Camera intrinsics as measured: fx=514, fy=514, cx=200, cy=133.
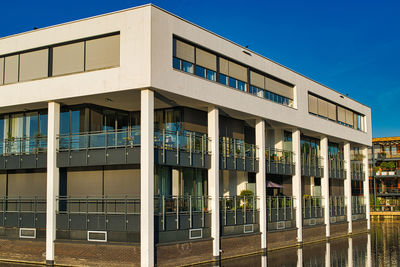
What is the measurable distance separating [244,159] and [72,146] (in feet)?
29.4

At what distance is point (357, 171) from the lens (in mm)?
41969

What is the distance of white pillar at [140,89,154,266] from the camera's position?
19.4 meters

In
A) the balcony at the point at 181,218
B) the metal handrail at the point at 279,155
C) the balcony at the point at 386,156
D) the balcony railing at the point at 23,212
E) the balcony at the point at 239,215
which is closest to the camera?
the balcony at the point at 181,218

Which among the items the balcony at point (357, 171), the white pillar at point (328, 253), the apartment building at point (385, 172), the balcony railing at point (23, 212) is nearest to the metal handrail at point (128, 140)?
the balcony railing at point (23, 212)

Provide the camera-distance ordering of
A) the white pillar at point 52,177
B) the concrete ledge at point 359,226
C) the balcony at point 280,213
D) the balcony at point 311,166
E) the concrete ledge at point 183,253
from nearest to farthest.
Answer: the concrete ledge at point 183,253, the white pillar at point 52,177, the balcony at point 280,213, the balcony at point 311,166, the concrete ledge at point 359,226

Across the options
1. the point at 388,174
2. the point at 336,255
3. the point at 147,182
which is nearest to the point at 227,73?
the point at 147,182

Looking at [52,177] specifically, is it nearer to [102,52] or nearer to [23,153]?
[23,153]

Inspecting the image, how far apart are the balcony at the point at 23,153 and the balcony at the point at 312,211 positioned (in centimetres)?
1644

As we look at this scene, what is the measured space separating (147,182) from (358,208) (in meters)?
25.6

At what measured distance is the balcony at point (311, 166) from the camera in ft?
108

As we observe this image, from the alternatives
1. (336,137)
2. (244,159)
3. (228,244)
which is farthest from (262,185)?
(336,137)

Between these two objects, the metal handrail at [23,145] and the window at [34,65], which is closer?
the window at [34,65]

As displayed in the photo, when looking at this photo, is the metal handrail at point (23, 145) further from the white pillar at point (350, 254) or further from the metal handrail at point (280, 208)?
the white pillar at point (350, 254)

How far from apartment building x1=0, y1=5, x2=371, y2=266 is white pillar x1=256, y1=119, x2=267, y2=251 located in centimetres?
5
